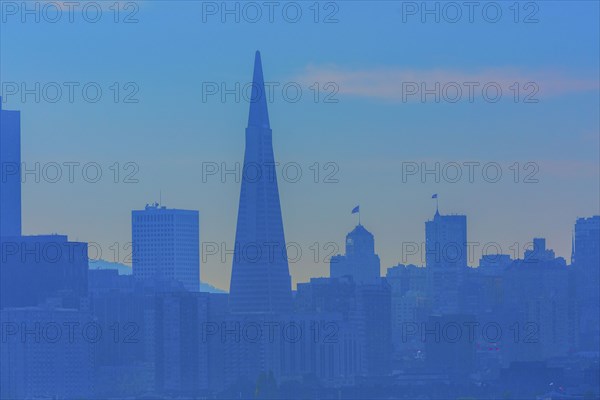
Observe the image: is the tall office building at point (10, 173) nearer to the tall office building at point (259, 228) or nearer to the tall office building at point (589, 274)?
the tall office building at point (259, 228)

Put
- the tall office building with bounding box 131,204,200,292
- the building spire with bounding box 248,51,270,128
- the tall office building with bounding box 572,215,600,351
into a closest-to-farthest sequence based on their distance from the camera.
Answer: the building spire with bounding box 248,51,270,128 < the tall office building with bounding box 131,204,200,292 < the tall office building with bounding box 572,215,600,351

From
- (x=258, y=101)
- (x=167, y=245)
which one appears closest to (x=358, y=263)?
(x=167, y=245)

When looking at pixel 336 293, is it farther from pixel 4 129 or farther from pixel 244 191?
pixel 4 129

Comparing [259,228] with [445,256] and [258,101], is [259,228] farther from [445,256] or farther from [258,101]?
[445,256]

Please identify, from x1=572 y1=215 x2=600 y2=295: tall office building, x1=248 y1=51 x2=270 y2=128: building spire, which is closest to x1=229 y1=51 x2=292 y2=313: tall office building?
x1=248 y1=51 x2=270 y2=128: building spire

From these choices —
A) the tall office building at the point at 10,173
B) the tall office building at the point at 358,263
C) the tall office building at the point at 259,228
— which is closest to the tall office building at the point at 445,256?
the tall office building at the point at 358,263

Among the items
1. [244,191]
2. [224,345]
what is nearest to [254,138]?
[244,191]

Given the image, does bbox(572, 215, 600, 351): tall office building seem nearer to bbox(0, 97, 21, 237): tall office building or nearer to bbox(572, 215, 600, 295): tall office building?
bbox(572, 215, 600, 295): tall office building
